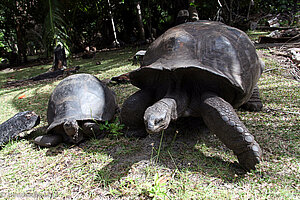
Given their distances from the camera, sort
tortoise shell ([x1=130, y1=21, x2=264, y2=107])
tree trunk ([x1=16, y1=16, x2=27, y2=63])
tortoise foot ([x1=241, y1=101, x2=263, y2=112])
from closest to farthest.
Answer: tortoise shell ([x1=130, y1=21, x2=264, y2=107]) → tortoise foot ([x1=241, y1=101, x2=263, y2=112]) → tree trunk ([x1=16, y1=16, x2=27, y2=63])

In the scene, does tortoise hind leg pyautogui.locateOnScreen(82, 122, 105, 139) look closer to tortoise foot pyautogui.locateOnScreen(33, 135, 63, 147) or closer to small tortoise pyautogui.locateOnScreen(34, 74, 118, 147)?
small tortoise pyautogui.locateOnScreen(34, 74, 118, 147)

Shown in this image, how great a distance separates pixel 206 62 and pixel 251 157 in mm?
820

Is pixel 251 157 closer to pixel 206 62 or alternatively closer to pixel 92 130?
pixel 206 62

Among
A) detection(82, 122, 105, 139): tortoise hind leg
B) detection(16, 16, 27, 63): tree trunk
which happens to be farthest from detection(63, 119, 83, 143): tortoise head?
detection(16, 16, 27, 63): tree trunk

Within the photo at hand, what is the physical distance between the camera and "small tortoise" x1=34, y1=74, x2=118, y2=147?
2131mm

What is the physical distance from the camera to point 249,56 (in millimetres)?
2035

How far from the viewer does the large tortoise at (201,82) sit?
1542 mm

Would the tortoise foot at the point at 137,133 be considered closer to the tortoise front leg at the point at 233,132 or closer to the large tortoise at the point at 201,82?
the large tortoise at the point at 201,82

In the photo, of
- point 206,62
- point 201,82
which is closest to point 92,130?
point 201,82

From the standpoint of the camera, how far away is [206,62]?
1794 millimetres

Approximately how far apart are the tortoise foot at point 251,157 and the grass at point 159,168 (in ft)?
0.20

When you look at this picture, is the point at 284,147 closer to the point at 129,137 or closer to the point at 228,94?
the point at 228,94

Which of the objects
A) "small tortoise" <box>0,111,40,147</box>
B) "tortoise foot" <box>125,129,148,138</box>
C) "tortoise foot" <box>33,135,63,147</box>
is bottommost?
"tortoise foot" <box>125,129,148,138</box>

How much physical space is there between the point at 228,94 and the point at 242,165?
2.12ft
